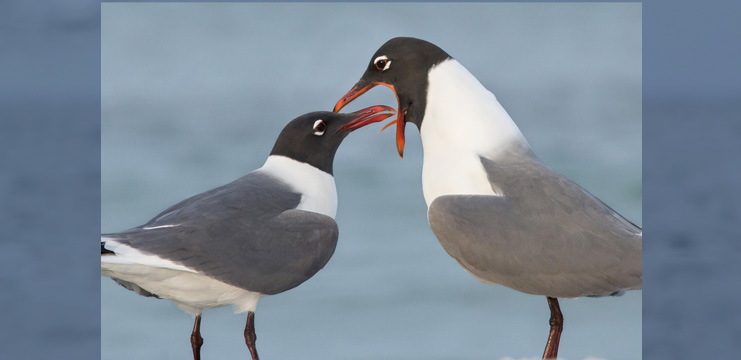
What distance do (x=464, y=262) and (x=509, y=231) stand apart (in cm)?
32

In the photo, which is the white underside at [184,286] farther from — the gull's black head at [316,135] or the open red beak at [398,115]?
the open red beak at [398,115]

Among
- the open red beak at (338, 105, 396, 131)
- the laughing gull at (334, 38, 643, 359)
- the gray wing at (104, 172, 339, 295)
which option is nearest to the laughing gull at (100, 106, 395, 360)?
the gray wing at (104, 172, 339, 295)

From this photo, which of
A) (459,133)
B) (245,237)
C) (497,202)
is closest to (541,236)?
(497,202)

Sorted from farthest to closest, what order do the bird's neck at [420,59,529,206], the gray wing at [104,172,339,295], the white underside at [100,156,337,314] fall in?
1. the bird's neck at [420,59,529,206]
2. the gray wing at [104,172,339,295]
3. the white underside at [100,156,337,314]

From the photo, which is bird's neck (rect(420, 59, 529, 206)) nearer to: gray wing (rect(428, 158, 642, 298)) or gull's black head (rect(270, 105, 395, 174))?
gray wing (rect(428, 158, 642, 298))

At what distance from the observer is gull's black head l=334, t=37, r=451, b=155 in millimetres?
5605

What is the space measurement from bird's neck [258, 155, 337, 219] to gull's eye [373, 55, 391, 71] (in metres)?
0.67

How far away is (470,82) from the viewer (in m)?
5.59

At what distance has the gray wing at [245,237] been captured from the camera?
5.15 metres

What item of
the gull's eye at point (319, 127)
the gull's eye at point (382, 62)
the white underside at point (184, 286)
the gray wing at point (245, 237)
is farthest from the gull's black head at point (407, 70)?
the white underside at point (184, 286)

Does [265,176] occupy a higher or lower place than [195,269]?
higher

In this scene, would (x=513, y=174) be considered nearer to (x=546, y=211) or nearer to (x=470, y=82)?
(x=546, y=211)

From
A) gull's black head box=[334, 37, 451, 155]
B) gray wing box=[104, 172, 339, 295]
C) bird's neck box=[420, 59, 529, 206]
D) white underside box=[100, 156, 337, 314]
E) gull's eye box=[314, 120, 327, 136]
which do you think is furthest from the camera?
gull's eye box=[314, 120, 327, 136]

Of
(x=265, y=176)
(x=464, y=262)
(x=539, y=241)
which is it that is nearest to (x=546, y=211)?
(x=539, y=241)
